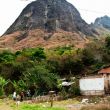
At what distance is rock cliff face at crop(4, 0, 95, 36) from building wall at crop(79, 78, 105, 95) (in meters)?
55.6

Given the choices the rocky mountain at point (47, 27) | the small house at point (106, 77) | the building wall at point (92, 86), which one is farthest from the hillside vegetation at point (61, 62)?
the rocky mountain at point (47, 27)

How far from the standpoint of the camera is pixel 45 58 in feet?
175

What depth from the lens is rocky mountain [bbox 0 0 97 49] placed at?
8500cm

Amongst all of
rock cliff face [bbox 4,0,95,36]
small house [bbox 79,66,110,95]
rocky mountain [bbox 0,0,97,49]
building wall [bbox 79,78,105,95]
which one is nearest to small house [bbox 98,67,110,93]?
small house [bbox 79,66,110,95]

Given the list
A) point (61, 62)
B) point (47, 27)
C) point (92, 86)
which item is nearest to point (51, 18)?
A: point (47, 27)

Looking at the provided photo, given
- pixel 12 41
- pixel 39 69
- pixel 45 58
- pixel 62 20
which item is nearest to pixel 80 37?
pixel 62 20

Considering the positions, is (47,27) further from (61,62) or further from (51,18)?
(61,62)

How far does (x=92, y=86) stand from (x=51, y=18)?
64.3 meters

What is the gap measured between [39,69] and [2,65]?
1183 cm

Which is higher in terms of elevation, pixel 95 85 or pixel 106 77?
pixel 106 77

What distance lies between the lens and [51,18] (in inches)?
3814

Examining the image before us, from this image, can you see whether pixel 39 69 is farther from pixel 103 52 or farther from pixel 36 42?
pixel 36 42

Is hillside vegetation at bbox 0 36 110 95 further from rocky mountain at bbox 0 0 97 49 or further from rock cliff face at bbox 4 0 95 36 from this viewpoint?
rock cliff face at bbox 4 0 95 36

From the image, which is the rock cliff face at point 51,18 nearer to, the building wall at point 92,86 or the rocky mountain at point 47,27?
the rocky mountain at point 47,27
